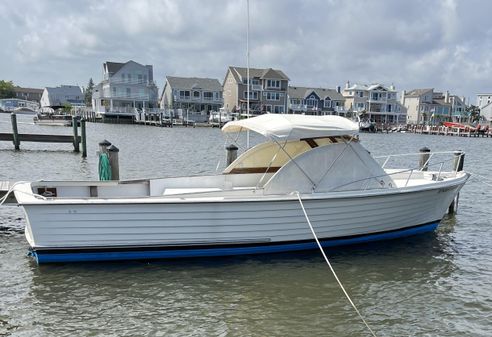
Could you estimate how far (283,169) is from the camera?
8.28 metres

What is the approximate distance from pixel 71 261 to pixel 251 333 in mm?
3923

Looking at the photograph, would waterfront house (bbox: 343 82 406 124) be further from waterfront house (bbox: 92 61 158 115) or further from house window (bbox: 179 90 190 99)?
waterfront house (bbox: 92 61 158 115)

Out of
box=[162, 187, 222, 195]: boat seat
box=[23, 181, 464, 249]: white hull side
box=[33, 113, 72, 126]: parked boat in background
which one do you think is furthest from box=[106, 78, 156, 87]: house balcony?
box=[23, 181, 464, 249]: white hull side

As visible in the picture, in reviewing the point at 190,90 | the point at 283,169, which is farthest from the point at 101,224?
the point at 190,90

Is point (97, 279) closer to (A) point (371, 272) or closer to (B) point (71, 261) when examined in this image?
(B) point (71, 261)

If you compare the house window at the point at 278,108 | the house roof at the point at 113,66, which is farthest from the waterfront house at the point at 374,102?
the house roof at the point at 113,66

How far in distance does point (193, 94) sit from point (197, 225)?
76.7 metres

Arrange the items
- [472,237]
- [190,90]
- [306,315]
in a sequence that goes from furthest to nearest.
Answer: [190,90] → [472,237] → [306,315]

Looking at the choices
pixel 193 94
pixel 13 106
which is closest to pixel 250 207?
pixel 193 94

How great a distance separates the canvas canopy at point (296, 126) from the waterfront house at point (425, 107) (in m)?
107

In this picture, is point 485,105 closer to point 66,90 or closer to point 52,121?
point 52,121

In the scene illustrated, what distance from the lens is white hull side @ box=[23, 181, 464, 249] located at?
7172 mm

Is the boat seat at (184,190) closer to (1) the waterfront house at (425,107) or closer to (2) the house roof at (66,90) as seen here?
(1) the waterfront house at (425,107)

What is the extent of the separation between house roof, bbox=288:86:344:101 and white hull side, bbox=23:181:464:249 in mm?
81634
